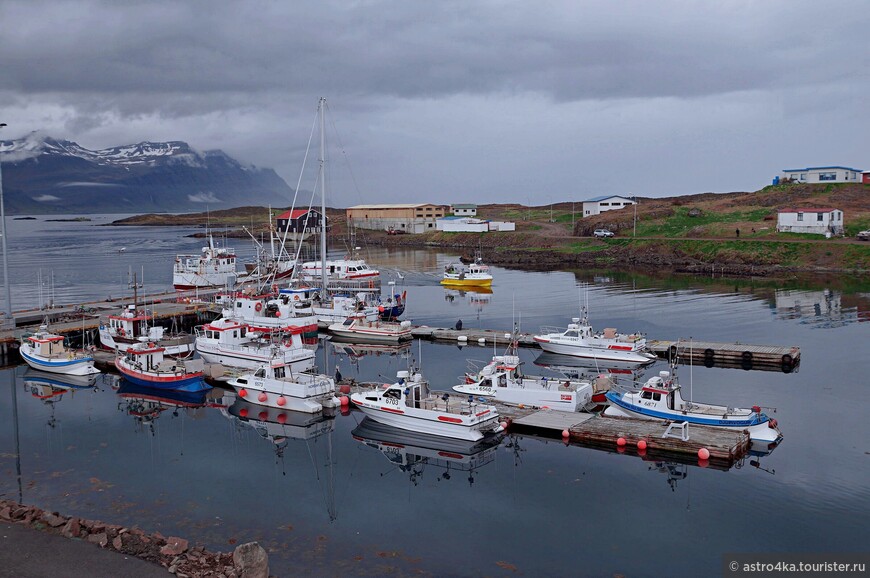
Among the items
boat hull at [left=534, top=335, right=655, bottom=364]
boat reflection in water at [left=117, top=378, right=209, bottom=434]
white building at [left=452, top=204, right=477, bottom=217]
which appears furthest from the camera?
white building at [left=452, top=204, right=477, bottom=217]

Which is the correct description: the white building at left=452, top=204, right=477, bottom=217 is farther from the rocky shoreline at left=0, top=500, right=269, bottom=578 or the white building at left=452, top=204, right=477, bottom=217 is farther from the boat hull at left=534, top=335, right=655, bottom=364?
the rocky shoreline at left=0, top=500, right=269, bottom=578

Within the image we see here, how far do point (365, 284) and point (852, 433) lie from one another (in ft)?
178

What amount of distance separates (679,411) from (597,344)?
15.5 meters

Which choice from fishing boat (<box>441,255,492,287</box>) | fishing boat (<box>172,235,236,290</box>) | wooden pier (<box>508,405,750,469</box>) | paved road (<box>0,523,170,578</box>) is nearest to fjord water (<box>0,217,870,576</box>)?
wooden pier (<box>508,405,750,469</box>)

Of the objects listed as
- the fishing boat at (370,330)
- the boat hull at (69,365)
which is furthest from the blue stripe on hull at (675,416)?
the boat hull at (69,365)

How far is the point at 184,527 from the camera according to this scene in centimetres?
2373

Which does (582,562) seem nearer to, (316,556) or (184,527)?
(316,556)

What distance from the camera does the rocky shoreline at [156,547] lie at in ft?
61.7

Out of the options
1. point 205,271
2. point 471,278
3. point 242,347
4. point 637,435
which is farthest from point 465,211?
point 637,435

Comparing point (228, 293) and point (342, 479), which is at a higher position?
point (228, 293)

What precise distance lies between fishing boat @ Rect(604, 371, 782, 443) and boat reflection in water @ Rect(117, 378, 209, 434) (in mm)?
21310

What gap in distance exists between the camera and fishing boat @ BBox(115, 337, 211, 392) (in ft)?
132

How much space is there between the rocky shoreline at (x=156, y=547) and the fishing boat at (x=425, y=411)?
509 inches

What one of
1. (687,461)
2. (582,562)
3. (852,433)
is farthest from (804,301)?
(582,562)
